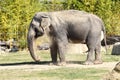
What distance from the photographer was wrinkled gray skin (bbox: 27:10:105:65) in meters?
16.0

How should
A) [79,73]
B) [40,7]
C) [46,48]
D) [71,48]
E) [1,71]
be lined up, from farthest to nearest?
1. [40,7]
2. [46,48]
3. [71,48]
4. [1,71]
5. [79,73]

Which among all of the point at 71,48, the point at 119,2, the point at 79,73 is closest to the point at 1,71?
the point at 79,73

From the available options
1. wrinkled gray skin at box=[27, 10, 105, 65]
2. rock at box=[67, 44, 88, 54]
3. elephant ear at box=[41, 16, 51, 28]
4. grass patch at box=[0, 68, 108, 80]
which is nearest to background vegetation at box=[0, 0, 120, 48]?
rock at box=[67, 44, 88, 54]

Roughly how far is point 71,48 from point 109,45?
4.50m

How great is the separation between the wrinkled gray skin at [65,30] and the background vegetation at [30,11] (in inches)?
456

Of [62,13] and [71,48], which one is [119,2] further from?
[62,13]

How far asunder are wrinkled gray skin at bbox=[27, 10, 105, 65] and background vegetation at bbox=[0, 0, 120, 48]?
38.0 feet

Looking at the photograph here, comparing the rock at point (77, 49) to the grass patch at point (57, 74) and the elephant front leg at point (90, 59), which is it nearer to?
the elephant front leg at point (90, 59)

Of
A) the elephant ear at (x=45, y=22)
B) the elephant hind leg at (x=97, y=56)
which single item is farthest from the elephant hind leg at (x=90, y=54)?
the elephant ear at (x=45, y=22)

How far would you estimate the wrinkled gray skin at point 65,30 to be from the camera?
16031 millimetres

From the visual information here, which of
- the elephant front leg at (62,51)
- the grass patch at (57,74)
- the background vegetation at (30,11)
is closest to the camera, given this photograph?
the grass patch at (57,74)

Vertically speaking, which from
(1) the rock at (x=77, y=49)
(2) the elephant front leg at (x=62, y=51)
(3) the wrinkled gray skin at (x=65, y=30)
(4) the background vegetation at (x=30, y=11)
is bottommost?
(1) the rock at (x=77, y=49)

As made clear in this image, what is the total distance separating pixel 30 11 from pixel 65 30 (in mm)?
12677

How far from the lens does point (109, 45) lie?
28094 millimetres
